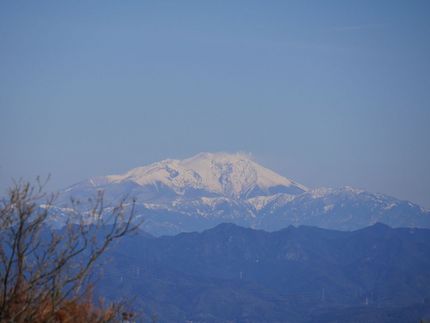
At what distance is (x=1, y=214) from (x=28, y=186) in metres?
0.78

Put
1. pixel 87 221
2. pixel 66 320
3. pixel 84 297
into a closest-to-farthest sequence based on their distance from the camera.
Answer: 1. pixel 87 221
2. pixel 66 320
3. pixel 84 297

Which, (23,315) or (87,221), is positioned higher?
(87,221)

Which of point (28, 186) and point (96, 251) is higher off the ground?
point (28, 186)

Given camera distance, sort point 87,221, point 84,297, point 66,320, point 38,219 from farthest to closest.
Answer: point 84,297
point 66,320
point 87,221
point 38,219

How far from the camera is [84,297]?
66.7 ft

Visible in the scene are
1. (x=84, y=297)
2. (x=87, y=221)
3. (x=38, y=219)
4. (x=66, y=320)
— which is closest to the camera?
(x=38, y=219)

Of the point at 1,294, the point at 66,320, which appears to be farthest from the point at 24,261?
the point at 66,320

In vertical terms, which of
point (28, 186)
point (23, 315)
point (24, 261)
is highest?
point (28, 186)

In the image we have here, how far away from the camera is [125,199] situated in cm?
1647

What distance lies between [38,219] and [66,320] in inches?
160

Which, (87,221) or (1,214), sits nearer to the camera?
(1,214)

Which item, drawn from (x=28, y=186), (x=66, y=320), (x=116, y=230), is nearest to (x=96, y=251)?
(x=116, y=230)

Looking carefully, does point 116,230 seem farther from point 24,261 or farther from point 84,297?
point 84,297

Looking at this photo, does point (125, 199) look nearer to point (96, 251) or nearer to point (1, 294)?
point (96, 251)
